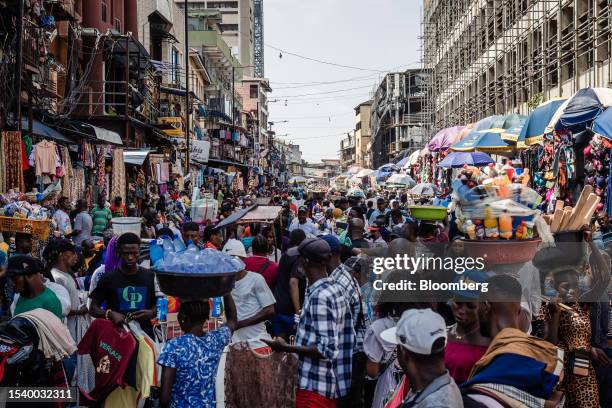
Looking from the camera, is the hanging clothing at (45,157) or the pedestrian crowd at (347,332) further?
the hanging clothing at (45,157)

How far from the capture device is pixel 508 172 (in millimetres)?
5594

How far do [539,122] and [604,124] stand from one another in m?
2.71

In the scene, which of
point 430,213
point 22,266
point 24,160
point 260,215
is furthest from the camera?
point 24,160

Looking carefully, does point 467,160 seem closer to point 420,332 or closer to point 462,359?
point 462,359

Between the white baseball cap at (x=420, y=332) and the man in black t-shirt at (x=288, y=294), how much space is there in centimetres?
374

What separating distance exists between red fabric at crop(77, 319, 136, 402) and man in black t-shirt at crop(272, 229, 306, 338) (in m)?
1.82

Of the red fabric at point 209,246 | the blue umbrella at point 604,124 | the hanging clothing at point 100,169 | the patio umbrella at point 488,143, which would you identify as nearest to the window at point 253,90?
the hanging clothing at point 100,169

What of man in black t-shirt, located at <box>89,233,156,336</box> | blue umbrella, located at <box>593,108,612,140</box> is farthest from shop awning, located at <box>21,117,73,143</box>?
blue umbrella, located at <box>593,108,612,140</box>

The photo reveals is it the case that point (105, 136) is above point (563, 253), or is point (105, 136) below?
above

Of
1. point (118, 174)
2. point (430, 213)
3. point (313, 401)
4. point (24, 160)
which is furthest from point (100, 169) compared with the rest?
point (313, 401)

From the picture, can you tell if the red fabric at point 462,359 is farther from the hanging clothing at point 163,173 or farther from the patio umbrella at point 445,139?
the hanging clothing at point 163,173

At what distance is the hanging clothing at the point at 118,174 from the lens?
20391 mm

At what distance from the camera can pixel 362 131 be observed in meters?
140

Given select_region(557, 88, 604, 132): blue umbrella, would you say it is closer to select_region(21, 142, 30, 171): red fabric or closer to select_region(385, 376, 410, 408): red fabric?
select_region(385, 376, 410, 408): red fabric
